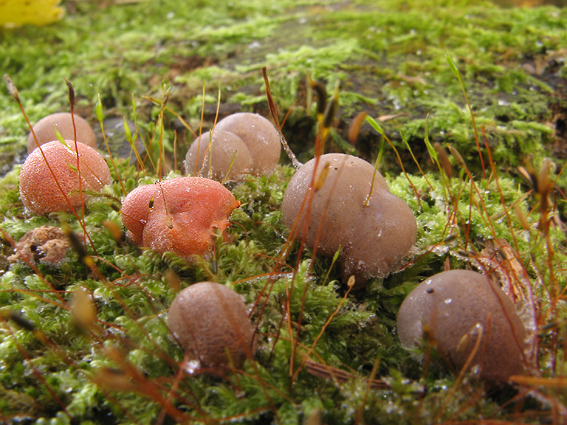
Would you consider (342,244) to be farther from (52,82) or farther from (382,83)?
(52,82)

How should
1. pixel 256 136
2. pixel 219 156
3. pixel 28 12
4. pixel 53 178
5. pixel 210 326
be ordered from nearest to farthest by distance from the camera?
pixel 210 326 < pixel 53 178 < pixel 219 156 < pixel 256 136 < pixel 28 12

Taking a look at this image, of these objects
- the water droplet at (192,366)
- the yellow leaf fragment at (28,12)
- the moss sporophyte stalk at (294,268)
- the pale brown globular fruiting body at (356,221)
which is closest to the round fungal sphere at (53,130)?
the moss sporophyte stalk at (294,268)

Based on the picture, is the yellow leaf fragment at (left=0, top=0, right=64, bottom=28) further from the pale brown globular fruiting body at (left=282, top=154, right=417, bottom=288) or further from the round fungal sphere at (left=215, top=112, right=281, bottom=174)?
the pale brown globular fruiting body at (left=282, top=154, right=417, bottom=288)

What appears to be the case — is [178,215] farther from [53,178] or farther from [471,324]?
[471,324]

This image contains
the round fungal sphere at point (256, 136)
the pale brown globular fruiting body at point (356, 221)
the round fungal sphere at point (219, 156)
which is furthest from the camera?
the round fungal sphere at point (256, 136)

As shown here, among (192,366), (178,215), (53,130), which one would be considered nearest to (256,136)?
(178,215)

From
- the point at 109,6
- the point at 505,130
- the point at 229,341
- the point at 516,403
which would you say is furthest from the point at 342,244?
the point at 109,6

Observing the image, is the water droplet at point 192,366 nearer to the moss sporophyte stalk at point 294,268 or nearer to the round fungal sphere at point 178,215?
the moss sporophyte stalk at point 294,268
